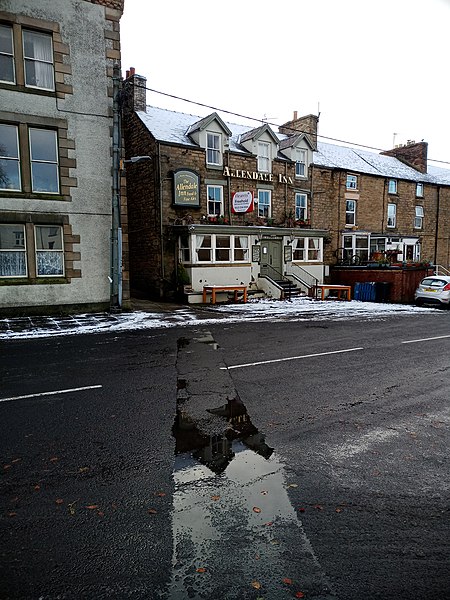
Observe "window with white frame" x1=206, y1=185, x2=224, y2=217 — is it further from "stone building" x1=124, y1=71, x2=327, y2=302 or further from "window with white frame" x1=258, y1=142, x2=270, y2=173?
"window with white frame" x1=258, y1=142, x2=270, y2=173

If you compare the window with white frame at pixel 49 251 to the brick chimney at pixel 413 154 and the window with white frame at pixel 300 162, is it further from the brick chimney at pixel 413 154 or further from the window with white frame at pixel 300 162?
the brick chimney at pixel 413 154

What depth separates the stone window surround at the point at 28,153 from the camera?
547 inches

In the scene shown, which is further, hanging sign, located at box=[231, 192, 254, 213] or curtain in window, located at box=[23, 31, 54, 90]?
hanging sign, located at box=[231, 192, 254, 213]

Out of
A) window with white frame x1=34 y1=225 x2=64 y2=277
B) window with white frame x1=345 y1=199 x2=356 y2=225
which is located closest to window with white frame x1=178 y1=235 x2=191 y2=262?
window with white frame x1=34 y1=225 x2=64 y2=277

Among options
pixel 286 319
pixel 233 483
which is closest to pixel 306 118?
pixel 286 319

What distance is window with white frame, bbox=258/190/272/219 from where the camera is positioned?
77.6 feet

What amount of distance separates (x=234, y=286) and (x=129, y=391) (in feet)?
47.1

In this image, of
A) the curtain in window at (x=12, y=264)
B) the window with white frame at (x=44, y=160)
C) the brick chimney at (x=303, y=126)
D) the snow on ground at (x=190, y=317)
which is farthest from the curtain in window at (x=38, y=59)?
the brick chimney at (x=303, y=126)

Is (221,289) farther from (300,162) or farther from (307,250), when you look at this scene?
(300,162)

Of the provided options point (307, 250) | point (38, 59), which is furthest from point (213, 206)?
point (38, 59)

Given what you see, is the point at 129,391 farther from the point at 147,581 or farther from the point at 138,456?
the point at 147,581

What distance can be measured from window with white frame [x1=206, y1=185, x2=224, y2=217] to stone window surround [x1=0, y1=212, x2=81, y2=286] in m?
8.73

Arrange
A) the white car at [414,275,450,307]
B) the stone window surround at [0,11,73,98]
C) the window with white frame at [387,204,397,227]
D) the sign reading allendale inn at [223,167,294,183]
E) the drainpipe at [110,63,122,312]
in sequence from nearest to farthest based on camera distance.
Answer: the stone window surround at [0,11,73,98] < the drainpipe at [110,63,122,312] < the white car at [414,275,450,307] < the sign reading allendale inn at [223,167,294,183] < the window with white frame at [387,204,397,227]

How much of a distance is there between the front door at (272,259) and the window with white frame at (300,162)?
17.0 feet
